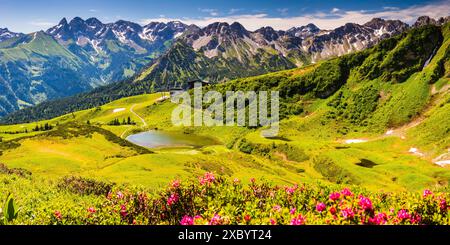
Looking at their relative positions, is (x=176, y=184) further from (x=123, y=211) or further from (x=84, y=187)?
(x=84, y=187)

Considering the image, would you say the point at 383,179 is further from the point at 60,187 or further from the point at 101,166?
the point at 60,187

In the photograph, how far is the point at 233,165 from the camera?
4791 inches

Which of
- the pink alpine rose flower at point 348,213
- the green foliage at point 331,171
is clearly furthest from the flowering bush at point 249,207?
the green foliage at point 331,171

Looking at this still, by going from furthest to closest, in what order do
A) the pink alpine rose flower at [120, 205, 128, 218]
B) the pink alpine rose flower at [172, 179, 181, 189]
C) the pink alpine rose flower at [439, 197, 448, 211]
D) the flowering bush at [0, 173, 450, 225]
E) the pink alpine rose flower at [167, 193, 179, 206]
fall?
the pink alpine rose flower at [172, 179, 181, 189] < the pink alpine rose flower at [167, 193, 179, 206] < the pink alpine rose flower at [120, 205, 128, 218] < the pink alpine rose flower at [439, 197, 448, 211] < the flowering bush at [0, 173, 450, 225]

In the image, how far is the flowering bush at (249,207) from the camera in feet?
36.3

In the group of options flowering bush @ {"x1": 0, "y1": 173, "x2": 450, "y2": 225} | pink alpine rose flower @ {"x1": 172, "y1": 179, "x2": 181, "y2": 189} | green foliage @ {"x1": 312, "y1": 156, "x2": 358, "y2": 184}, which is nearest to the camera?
flowering bush @ {"x1": 0, "y1": 173, "x2": 450, "y2": 225}

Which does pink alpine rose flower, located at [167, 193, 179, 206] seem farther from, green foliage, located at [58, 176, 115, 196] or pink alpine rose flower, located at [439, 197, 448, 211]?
green foliage, located at [58, 176, 115, 196]

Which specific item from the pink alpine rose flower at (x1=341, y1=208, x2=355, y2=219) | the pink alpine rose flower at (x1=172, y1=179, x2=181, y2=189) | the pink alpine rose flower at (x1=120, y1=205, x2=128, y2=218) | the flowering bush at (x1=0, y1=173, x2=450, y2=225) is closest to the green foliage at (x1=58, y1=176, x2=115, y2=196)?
the flowering bush at (x1=0, y1=173, x2=450, y2=225)

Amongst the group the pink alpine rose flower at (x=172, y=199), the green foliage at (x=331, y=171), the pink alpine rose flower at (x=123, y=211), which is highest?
the pink alpine rose flower at (x=172, y=199)

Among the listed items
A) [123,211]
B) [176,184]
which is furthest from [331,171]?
[123,211]

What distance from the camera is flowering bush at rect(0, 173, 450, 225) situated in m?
11.1

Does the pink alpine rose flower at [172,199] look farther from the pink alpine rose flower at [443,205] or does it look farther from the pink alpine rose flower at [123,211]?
the pink alpine rose flower at [443,205]
